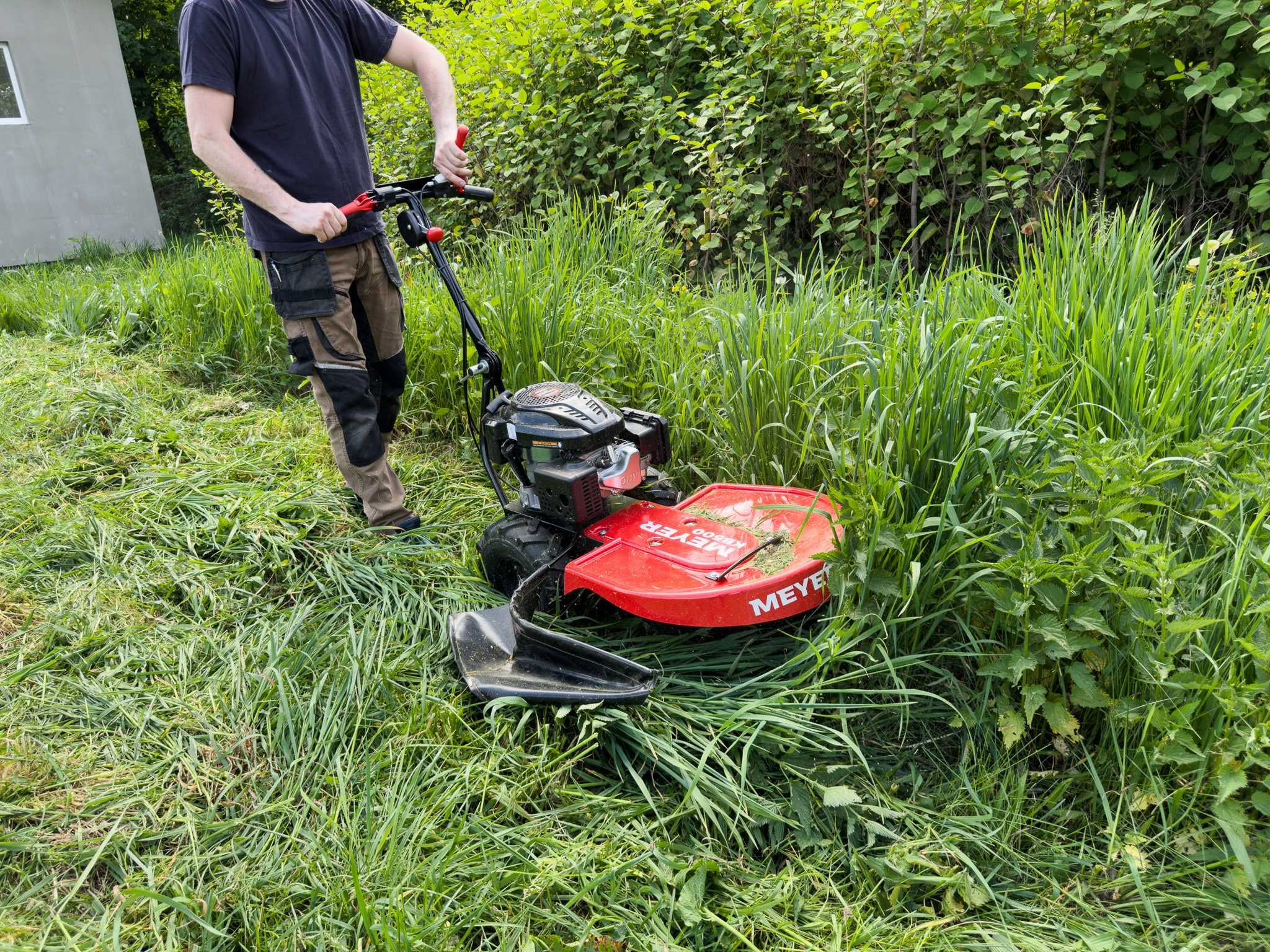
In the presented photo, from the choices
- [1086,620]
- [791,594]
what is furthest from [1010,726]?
[791,594]

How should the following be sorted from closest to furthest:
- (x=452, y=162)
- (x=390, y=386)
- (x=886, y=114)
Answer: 1. (x=452, y=162)
2. (x=390, y=386)
3. (x=886, y=114)

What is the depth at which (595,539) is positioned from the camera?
2490 mm

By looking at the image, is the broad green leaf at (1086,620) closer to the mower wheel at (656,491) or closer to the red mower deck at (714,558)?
the red mower deck at (714,558)

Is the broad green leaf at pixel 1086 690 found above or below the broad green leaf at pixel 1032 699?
above

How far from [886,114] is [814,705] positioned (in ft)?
10.1

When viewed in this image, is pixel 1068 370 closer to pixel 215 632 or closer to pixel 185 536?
pixel 215 632

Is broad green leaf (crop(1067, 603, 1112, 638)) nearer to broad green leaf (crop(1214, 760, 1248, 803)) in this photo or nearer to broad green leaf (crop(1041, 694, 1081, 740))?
broad green leaf (crop(1041, 694, 1081, 740))

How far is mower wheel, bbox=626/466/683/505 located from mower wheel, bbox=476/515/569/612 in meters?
0.28

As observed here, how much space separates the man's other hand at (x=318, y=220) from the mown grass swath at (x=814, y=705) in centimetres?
101

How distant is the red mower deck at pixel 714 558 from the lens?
208 cm

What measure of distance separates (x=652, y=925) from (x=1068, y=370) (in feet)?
5.52

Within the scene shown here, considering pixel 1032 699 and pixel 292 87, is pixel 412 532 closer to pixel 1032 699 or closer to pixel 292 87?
pixel 292 87

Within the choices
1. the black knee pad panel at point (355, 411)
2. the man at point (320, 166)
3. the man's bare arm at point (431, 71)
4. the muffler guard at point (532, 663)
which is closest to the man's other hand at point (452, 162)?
the man at point (320, 166)

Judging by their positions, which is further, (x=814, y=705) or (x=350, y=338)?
(x=350, y=338)
